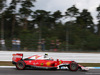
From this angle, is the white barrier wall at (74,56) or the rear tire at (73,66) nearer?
the rear tire at (73,66)

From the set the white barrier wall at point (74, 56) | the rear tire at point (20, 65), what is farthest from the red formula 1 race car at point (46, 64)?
the white barrier wall at point (74, 56)

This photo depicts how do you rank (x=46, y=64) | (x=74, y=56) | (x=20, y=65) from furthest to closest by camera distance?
(x=74, y=56) → (x=20, y=65) → (x=46, y=64)

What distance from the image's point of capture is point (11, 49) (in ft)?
39.5

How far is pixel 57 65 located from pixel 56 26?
4391 mm

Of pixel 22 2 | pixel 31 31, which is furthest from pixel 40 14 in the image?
pixel 31 31

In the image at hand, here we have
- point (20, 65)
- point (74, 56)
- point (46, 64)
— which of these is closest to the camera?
point (46, 64)

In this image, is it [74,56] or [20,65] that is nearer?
[20,65]

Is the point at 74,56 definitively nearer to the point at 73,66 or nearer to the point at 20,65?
the point at 73,66

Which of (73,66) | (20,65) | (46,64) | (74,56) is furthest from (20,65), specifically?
(74,56)

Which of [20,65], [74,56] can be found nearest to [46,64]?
[20,65]

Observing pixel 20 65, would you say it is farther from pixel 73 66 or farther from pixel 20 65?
pixel 73 66

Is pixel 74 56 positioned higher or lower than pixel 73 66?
higher

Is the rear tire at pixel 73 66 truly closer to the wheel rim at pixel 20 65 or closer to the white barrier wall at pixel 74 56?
the wheel rim at pixel 20 65

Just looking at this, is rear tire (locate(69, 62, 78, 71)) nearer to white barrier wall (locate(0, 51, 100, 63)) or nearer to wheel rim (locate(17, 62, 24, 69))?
wheel rim (locate(17, 62, 24, 69))
